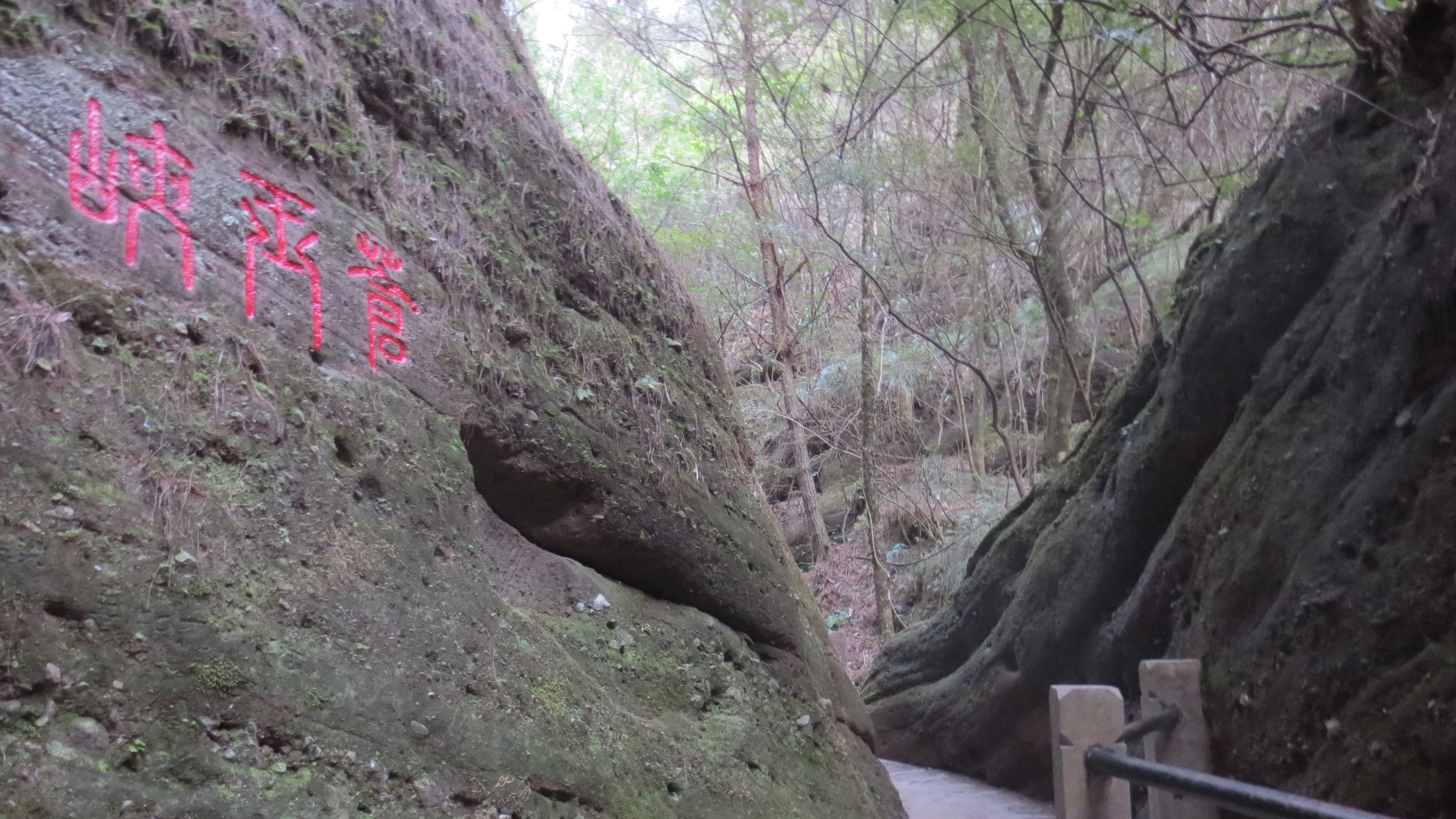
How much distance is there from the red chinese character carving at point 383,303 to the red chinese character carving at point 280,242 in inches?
7.8

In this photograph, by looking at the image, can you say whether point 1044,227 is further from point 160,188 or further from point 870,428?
point 160,188

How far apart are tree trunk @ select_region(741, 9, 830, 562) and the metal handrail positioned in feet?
29.8

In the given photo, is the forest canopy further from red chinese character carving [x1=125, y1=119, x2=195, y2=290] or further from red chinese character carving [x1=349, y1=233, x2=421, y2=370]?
red chinese character carving [x1=125, y1=119, x2=195, y2=290]

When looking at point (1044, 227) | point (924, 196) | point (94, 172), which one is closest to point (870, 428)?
point (924, 196)

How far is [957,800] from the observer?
616 centimetres

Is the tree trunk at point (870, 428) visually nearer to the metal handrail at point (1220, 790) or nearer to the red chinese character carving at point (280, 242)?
the red chinese character carving at point (280, 242)

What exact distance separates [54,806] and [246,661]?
577 millimetres

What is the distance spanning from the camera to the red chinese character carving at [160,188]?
2865 mm

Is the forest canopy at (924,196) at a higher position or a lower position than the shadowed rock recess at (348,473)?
higher

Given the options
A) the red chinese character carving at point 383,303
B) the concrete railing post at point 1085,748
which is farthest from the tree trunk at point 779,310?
the concrete railing post at point 1085,748

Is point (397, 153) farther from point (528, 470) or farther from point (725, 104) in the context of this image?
point (725, 104)

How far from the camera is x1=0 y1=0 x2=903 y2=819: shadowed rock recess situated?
7.77 feet

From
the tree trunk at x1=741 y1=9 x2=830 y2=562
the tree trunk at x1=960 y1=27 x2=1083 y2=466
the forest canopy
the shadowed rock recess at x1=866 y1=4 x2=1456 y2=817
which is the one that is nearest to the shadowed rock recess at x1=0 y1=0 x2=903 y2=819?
the shadowed rock recess at x1=866 y1=4 x2=1456 y2=817

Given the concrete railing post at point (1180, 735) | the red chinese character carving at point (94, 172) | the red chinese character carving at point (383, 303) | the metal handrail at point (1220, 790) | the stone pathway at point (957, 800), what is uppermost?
the red chinese character carving at point (94, 172)
